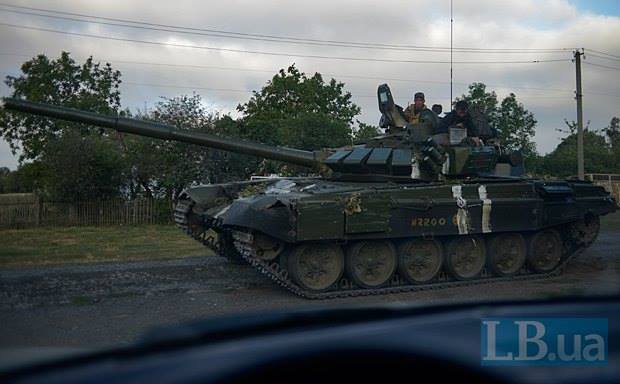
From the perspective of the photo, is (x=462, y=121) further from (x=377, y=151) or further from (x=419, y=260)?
(x=419, y=260)

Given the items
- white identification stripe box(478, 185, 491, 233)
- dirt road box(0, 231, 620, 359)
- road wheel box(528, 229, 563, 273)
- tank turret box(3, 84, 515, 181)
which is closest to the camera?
dirt road box(0, 231, 620, 359)

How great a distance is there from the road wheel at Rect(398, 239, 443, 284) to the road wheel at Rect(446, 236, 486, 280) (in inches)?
7.3

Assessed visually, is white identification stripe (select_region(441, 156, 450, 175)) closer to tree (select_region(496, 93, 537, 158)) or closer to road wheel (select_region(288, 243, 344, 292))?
road wheel (select_region(288, 243, 344, 292))

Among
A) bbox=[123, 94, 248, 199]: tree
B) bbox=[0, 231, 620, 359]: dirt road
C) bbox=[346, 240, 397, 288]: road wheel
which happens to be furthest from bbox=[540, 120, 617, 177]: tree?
bbox=[346, 240, 397, 288]: road wheel

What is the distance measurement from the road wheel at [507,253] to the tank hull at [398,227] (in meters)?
0.02

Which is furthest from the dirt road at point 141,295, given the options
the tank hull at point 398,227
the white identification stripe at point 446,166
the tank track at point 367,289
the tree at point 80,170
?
the tree at point 80,170

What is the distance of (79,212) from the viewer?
71.7 ft

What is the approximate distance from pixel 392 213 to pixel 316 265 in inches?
48.4

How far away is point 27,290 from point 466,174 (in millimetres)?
6499

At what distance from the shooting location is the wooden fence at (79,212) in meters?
20.8

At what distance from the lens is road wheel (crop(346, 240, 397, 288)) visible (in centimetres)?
936

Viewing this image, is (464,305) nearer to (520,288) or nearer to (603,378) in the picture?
(603,378)

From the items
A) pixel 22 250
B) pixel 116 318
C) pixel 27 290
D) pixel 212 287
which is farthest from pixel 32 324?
pixel 22 250

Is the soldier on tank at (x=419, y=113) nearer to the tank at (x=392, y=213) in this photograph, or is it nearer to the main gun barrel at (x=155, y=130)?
the tank at (x=392, y=213)
